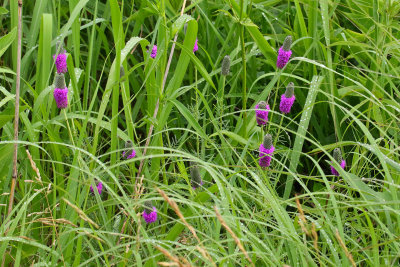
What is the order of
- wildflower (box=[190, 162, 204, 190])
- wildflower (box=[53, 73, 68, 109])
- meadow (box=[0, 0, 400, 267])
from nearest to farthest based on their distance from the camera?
1. meadow (box=[0, 0, 400, 267])
2. wildflower (box=[190, 162, 204, 190])
3. wildflower (box=[53, 73, 68, 109])

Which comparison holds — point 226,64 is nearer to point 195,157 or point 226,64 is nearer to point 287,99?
point 287,99

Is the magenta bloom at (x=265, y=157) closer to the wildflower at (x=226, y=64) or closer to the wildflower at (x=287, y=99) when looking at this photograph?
the wildflower at (x=287, y=99)

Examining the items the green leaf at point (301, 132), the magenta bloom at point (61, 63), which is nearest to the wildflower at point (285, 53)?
the green leaf at point (301, 132)

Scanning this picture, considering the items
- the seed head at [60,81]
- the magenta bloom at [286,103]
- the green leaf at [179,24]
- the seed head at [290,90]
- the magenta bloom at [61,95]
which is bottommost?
the magenta bloom at [286,103]

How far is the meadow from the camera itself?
1179mm

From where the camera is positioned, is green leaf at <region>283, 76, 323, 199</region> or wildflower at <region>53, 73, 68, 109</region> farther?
green leaf at <region>283, 76, 323, 199</region>

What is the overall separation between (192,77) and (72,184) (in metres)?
0.84

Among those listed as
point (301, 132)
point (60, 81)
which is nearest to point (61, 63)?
point (60, 81)

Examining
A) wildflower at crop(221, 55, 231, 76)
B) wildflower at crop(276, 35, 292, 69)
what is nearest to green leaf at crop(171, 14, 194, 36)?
wildflower at crop(221, 55, 231, 76)

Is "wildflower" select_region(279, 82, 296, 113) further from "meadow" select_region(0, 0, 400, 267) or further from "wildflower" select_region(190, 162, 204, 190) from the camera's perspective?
"wildflower" select_region(190, 162, 204, 190)

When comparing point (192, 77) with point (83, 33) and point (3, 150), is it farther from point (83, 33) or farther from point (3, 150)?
Result: point (3, 150)

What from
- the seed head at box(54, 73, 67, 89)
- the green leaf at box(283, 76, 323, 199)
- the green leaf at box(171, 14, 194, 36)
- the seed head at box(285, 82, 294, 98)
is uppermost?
the green leaf at box(171, 14, 194, 36)

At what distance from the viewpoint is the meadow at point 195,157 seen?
3.87 feet

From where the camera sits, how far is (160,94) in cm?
154
